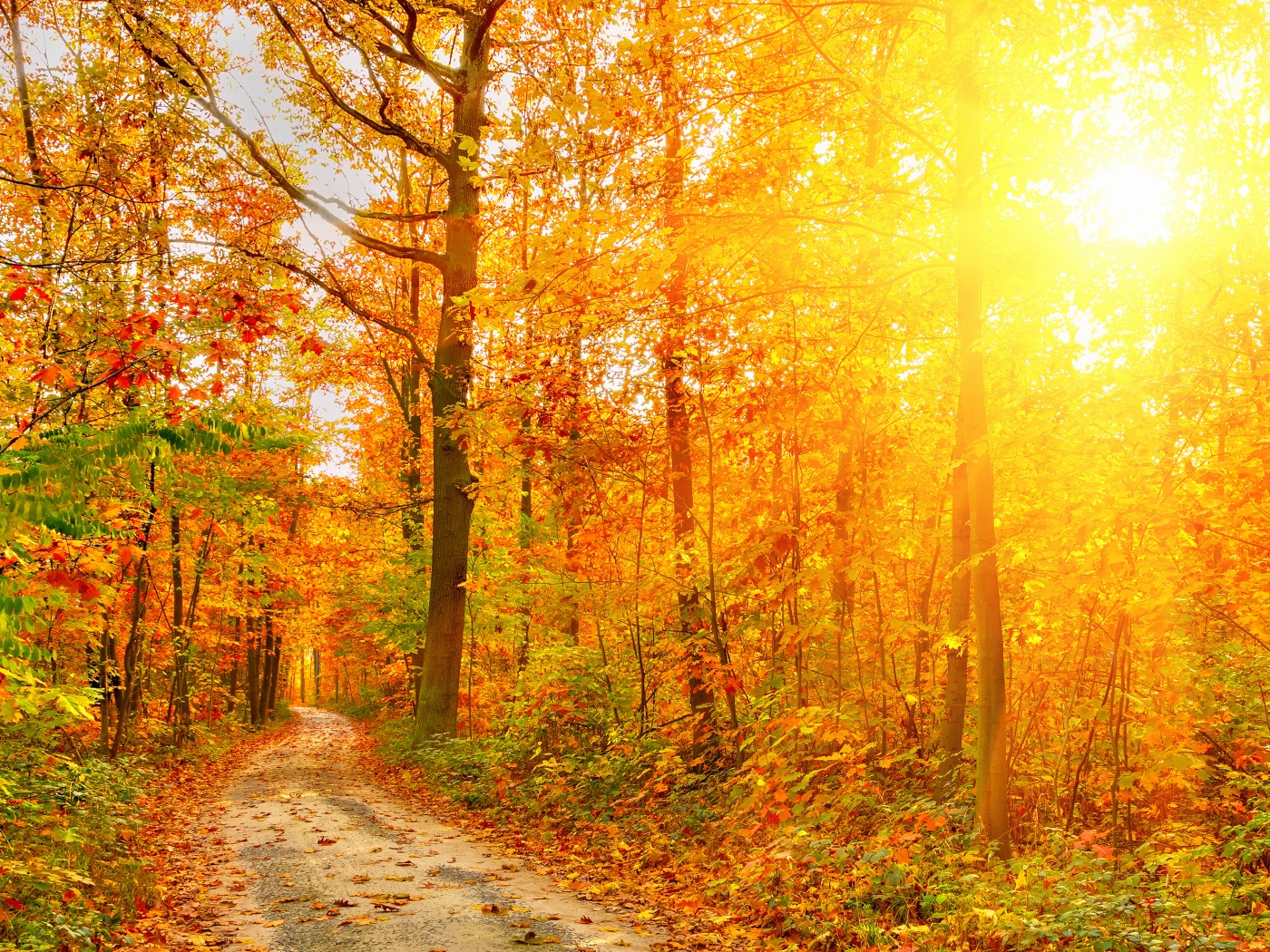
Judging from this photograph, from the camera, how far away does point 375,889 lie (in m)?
6.47

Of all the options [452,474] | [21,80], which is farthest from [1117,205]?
[21,80]

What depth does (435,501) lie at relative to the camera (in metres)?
14.6

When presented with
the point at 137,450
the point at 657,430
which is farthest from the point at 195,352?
the point at 657,430

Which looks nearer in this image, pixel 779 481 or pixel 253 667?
pixel 779 481

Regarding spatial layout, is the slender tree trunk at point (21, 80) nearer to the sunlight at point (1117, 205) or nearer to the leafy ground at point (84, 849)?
the leafy ground at point (84, 849)

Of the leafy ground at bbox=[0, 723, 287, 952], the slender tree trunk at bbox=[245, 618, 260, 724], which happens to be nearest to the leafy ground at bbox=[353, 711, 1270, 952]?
the leafy ground at bbox=[0, 723, 287, 952]

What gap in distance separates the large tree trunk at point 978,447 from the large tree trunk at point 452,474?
9630 millimetres

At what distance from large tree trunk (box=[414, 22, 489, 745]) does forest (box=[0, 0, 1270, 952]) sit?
3.66ft

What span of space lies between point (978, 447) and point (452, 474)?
10366 mm

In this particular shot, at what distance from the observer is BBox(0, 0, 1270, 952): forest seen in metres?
5.48

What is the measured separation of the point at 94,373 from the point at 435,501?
6.81m

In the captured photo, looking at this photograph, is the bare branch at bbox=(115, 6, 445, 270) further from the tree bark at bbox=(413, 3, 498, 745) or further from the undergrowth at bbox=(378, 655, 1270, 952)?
the undergrowth at bbox=(378, 655, 1270, 952)

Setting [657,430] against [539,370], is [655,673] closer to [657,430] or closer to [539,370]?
[657,430]

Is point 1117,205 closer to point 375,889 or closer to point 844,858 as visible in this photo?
point 844,858
